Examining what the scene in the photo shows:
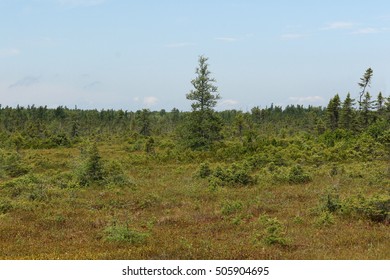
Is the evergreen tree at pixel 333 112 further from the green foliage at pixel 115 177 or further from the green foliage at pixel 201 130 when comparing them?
the green foliage at pixel 115 177

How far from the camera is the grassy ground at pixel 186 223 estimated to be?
1092 centimetres

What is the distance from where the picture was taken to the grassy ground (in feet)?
35.8

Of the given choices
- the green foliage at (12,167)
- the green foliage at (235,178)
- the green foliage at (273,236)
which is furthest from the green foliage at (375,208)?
the green foliage at (12,167)

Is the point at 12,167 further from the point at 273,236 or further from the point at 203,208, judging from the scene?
the point at 273,236

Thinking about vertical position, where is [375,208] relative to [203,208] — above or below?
above

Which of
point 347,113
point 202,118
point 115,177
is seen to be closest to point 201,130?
point 202,118

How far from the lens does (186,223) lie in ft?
51.0

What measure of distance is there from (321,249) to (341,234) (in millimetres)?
2340

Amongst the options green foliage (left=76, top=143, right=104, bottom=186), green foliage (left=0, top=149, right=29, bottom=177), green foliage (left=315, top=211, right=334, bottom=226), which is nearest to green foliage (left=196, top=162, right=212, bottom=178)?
green foliage (left=76, top=143, right=104, bottom=186)

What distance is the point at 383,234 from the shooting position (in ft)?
41.5

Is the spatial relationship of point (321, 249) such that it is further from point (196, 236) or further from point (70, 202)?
point (70, 202)

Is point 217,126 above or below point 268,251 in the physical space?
above
